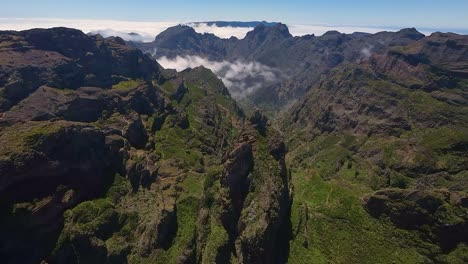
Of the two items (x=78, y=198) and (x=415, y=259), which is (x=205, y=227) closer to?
(x=78, y=198)

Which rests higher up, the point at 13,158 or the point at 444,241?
the point at 13,158

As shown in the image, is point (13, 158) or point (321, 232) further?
point (321, 232)

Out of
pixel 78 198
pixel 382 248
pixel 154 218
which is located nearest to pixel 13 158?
pixel 78 198

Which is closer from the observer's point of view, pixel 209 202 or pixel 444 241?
pixel 444 241

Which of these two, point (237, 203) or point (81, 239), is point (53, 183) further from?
point (237, 203)

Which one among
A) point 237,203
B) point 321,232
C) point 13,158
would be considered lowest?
point 321,232

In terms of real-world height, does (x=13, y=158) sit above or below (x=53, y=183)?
above

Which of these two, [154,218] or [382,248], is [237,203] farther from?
[382,248]

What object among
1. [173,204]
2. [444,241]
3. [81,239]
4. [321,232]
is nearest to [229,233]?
[173,204]

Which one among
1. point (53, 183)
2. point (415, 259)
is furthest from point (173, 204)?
point (415, 259)
